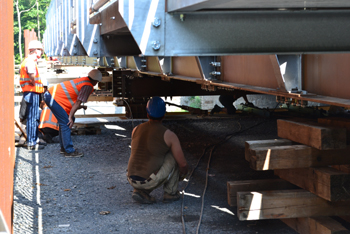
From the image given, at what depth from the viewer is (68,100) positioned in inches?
296

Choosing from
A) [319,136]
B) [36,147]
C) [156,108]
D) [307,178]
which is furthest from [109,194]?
[36,147]

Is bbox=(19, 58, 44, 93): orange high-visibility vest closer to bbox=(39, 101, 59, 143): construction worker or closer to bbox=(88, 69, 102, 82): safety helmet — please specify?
bbox=(39, 101, 59, 143): construction worker

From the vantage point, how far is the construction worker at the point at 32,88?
24.4 feet

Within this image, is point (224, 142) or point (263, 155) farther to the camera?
point (224, 142)

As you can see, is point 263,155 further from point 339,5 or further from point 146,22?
point 146,22

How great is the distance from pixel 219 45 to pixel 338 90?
1209mm

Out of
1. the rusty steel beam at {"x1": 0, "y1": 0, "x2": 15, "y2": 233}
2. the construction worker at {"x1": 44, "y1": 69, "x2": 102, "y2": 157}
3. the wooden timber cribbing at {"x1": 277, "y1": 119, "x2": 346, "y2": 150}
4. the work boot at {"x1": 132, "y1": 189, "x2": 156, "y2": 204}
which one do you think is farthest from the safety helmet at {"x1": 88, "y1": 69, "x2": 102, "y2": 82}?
the rusty steel beam at {"x1": 0, "y1": 0, "x2": 15, "y2": 233}

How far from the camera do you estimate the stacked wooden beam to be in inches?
144

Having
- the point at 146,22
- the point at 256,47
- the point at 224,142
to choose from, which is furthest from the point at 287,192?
the point at 224,142

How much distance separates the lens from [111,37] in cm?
688

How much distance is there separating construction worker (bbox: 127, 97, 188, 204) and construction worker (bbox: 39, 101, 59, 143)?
399 cm

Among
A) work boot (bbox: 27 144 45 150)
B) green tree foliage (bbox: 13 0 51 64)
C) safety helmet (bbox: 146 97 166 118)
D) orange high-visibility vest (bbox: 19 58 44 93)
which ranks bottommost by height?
work boot (bbox: 27 144 45 150)

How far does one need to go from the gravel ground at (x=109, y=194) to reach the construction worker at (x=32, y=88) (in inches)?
13.3

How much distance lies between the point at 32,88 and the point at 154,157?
12.4ft
